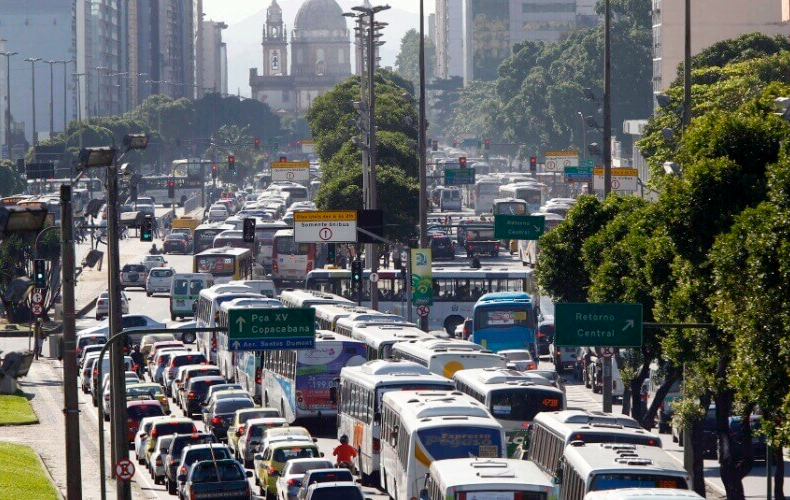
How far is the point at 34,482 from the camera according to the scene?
113ft

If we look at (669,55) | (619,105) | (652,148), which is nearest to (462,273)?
(652,148)

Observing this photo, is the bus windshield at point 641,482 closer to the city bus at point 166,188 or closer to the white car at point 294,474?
the white car at point 294,474

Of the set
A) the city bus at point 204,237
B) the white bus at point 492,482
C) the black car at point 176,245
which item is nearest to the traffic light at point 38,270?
the city bus at point 204,237

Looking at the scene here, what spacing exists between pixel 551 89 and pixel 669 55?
50.3 m

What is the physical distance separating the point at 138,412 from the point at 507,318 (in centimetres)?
1905

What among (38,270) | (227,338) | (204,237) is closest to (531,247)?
(204,237)

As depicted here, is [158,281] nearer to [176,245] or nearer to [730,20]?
[176,245]

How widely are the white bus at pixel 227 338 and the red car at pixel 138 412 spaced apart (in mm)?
9139

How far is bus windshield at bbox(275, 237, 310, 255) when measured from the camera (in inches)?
3305

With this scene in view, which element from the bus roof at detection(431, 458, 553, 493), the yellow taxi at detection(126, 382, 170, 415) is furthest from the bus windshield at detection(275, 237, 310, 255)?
the bus roof at detection(431, 458, 553, 493)

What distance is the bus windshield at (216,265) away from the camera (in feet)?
256

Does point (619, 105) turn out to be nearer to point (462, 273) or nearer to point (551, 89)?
point (551, 89)

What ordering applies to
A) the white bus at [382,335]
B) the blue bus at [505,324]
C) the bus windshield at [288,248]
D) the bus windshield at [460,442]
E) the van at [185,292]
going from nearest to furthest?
the bus windshield at [460,442] → the white bus at [382,335] → the blue bus at [505,324] → the van at [185,292] → the bus windshield at [288,248]

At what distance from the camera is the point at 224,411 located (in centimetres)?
4288
